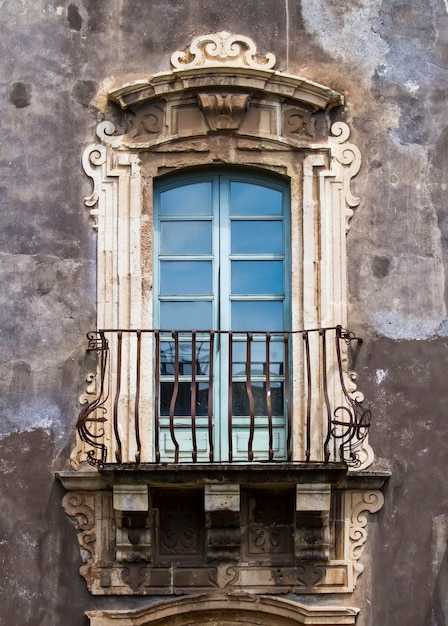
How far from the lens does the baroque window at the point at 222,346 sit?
10930mm

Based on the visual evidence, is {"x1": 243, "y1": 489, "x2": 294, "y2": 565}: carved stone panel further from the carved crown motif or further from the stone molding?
the carved crown motif

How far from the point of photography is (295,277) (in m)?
11.5

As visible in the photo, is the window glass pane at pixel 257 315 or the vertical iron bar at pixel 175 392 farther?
the window glass pane at pixel 257 315

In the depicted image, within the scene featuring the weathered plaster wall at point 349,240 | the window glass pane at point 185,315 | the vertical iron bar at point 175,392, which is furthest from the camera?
the window glass pane at point 185,315

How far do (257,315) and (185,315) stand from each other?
0.52 meters

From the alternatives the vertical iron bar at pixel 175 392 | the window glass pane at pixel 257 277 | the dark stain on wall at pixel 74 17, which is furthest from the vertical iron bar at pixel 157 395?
the dark stain on wall at pixel 74 17

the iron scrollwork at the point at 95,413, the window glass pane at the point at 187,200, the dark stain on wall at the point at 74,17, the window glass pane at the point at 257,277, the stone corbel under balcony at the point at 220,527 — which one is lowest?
the stone corbel under balcony at the point at 220,527

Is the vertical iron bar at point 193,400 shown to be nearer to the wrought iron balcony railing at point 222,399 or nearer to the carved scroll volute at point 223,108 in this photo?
the wrought iron balcony railing at point 222,399

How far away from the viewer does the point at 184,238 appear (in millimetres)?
11781

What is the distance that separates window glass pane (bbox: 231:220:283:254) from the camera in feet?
38.5

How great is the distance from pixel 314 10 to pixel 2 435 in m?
3.85

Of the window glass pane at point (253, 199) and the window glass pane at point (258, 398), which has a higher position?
the window glass pane at point (253, 199)

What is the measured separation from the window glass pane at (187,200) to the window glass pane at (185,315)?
2.25ft

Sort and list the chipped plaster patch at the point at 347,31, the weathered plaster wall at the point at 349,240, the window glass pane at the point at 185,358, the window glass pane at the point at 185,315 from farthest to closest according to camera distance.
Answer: the chipped plaster patch at the point at 347,31 < the window glass pane at the point at 185,315 < the window glass pane at the point at 185,358 < the weathered plaster wall at the point at 349,240
